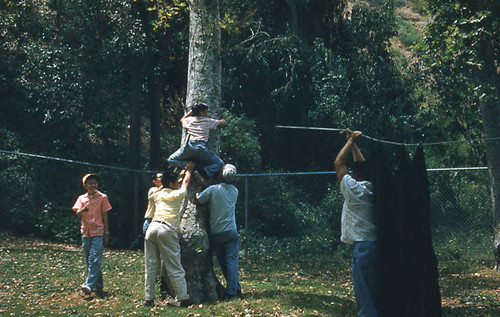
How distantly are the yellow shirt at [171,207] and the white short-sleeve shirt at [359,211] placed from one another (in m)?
2.97

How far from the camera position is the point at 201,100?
393 inches

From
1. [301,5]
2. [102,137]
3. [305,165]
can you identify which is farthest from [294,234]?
[301,5]

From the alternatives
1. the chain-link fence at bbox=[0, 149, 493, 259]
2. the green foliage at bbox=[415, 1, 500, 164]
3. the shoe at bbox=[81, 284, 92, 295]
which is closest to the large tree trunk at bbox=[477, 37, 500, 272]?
the green foliage at bbox=[415, 1, 500, 164]

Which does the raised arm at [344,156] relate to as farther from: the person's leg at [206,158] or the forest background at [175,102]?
the forest background at [175,102]

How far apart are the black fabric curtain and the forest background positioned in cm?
1120

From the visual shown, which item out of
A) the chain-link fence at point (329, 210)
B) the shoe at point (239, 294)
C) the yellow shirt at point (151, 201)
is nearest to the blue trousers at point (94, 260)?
the yellow shirt at point (151, 201)

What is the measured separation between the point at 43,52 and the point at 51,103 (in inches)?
75.8

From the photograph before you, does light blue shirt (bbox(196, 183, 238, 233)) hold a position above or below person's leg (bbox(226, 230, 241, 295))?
above

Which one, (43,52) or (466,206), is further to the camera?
(43,52)

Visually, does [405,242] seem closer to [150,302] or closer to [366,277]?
[366,277]

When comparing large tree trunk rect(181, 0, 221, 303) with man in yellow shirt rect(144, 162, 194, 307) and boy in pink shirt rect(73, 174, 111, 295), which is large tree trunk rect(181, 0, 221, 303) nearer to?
man in yellow shirt rect(144, 162, 194, 307)

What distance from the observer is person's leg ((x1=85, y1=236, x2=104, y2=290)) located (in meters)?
9.95

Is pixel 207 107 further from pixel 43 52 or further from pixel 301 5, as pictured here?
pixel 301 5

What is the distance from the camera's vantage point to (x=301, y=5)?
25.5m
